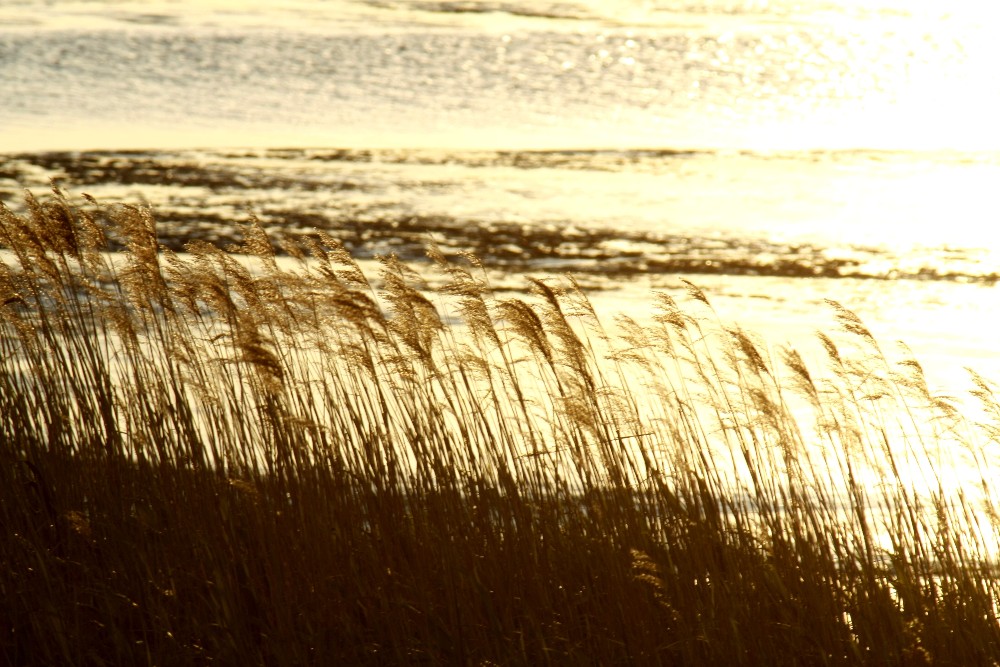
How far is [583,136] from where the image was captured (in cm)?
1859

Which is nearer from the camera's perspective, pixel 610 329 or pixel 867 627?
pixel 867 627

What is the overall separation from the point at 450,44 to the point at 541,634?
72.6ft

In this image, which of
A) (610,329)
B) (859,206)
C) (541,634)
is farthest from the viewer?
(859,206)

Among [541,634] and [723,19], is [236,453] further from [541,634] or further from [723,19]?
[723,19]

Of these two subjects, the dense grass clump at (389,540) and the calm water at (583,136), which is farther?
the calm water at (583,136)

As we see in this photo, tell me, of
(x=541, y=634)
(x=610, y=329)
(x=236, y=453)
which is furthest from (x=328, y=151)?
(x=541, y=634)

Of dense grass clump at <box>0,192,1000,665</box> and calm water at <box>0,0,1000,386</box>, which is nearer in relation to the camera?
dense grass clump at <box>0,192,1000,665</box>

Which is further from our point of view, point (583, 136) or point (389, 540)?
point (583, 136)

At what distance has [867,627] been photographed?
464cm

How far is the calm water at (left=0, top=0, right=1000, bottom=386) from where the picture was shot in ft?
40.9

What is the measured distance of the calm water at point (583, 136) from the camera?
12477mm

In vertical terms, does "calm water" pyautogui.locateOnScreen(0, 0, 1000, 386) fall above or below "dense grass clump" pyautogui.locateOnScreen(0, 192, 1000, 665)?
above

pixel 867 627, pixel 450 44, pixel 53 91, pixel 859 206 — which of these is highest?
pixel 450 44

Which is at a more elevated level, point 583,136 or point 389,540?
point 583,136
